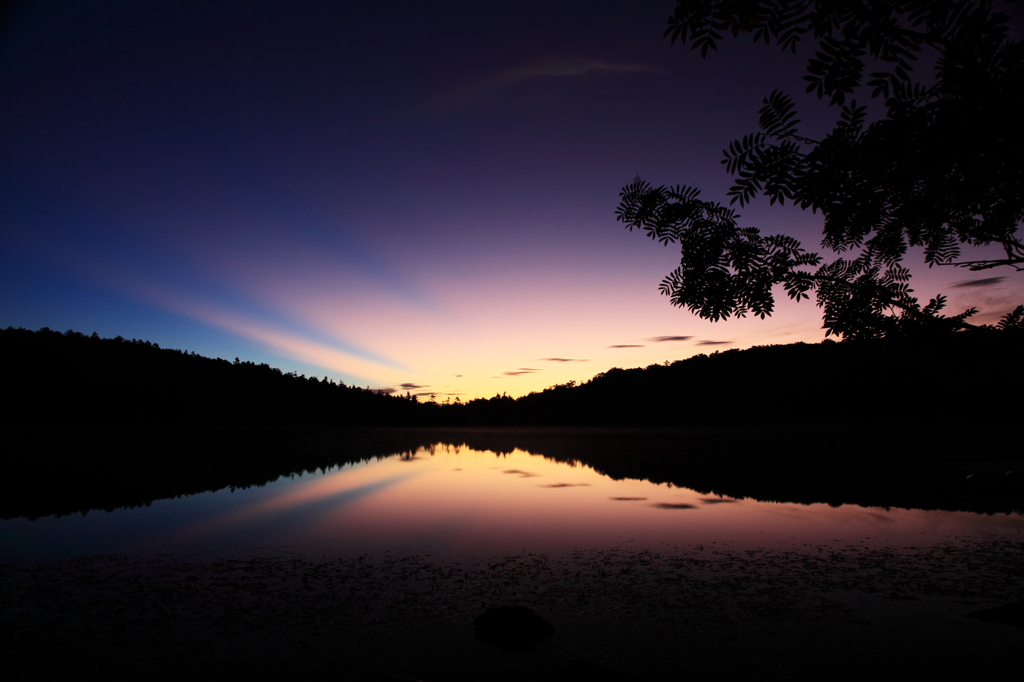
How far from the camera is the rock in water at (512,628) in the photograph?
5117mm

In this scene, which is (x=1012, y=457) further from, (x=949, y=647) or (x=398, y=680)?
(x=398, y=680)

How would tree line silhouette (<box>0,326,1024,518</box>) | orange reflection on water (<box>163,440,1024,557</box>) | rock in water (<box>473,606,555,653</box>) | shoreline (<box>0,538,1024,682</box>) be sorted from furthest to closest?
tree line silhouette (<box>0,326,1024,518</box>), orange reflection on water (<box>163,440,1024,557</box>), rock in water (<box>473,606,555,653</box>), shoreline (<box>0,538,1024,682</box>)

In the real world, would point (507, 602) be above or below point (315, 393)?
below

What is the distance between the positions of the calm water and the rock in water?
3.50 meters

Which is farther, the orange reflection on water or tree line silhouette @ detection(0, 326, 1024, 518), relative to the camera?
tree line silhouette @ detection(0, 326, 1024, 518)

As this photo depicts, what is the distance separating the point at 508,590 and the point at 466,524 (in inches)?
203

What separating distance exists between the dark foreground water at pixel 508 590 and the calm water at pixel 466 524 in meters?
0.09

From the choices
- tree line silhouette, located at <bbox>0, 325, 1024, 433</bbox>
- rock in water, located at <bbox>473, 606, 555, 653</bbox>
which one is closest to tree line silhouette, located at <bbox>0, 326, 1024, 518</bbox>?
tree line silhouette, located at <bbox>0, 325, 1024, 433</bbox>

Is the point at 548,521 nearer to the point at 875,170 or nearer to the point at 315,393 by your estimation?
the point at 875,170

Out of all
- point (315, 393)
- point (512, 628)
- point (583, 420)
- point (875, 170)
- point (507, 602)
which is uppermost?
point (315, 393)

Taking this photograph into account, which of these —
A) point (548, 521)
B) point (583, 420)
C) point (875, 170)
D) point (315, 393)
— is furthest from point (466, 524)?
point (315, 393)

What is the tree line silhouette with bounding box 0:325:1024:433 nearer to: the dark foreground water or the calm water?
the calm water

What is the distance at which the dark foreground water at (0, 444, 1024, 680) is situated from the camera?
4.83m

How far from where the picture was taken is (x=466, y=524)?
1184 centimetres
